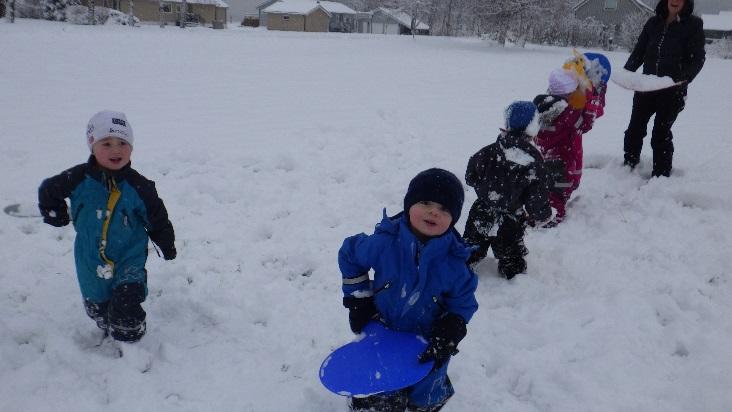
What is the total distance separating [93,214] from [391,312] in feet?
6.72

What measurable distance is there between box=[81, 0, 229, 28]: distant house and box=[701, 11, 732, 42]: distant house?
166 ft

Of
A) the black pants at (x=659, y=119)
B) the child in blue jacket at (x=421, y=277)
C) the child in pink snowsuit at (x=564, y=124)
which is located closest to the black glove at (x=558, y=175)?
the child in pink snowsuit at (x=564, y=124)

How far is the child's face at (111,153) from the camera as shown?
3051mm

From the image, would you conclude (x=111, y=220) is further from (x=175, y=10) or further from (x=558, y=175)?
(x=175, y=10)

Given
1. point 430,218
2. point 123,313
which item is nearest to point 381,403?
point 430,218

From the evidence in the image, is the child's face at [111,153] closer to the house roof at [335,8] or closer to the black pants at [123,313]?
the black pants at [123,313]

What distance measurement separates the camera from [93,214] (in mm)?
3117

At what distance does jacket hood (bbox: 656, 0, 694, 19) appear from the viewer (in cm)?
566

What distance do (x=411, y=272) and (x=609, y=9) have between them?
52500 millimetres

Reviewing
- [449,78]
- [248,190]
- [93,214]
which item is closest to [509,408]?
[93,214]

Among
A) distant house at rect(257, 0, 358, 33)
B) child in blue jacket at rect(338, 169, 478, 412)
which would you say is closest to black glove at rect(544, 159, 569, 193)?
child in blue jacket at rect(338, 169, 478, 412)

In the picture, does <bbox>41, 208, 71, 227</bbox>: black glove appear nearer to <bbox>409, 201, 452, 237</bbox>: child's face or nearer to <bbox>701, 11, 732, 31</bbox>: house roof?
<bbox>409, 201, 452, 237</bbox>: child's face

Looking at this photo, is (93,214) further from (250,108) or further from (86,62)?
(86,62)

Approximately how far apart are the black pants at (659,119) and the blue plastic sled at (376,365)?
5.27 m
